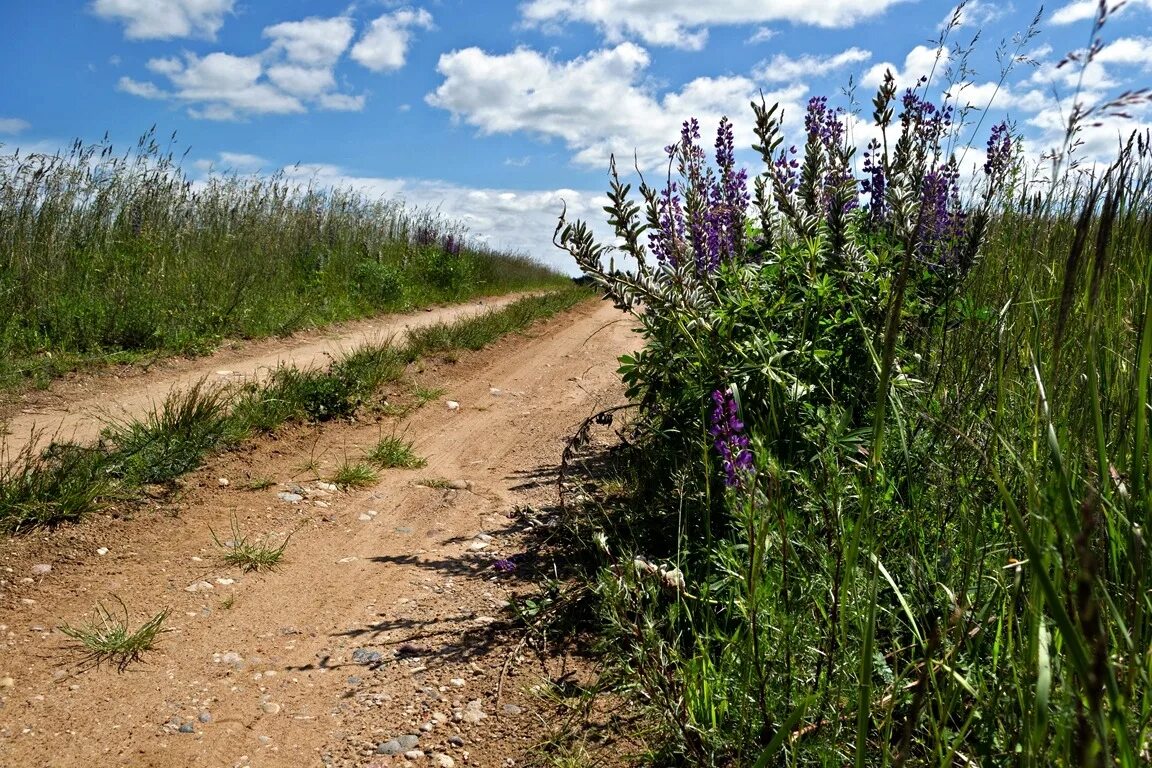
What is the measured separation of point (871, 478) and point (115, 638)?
270 centimetres

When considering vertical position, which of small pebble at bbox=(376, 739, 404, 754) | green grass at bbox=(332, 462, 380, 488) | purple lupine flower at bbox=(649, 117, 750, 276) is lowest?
small pebble at bbox=(376, 739, 404, 754)

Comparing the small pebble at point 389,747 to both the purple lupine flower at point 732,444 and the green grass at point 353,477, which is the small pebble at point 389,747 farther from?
the green grass at point 353,477

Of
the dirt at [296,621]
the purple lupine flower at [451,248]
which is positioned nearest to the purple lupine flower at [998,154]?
the dirt at [296,621]

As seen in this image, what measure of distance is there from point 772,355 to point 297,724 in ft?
6.50

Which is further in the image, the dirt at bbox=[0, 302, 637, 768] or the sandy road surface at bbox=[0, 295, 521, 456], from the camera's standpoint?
the sandy road surface at bbox=[0, 295, 521, 456]

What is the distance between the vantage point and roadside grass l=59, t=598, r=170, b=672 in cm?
275

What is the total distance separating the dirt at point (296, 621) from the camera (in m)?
2.41

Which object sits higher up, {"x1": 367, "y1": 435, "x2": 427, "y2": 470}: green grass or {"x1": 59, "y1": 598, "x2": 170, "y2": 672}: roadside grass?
{"x1": 367, "y1": 435, "x2": 427, "y2": 470}: green grass

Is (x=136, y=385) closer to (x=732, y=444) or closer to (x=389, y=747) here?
(x=389, y=747)

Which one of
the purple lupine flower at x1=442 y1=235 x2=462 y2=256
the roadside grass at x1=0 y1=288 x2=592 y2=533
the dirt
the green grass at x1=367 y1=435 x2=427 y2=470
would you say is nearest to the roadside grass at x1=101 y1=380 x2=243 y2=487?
the roadside grass at x1=0 y1=288 x2=592 y2=533

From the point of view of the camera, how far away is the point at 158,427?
439 centimetres

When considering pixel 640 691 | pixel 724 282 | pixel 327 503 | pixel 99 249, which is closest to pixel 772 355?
pixel 724 282

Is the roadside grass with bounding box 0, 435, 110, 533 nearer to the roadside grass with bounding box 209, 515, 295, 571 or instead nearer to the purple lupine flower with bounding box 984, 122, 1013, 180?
the roadside grass with bounding box 209, 515, 295, 571

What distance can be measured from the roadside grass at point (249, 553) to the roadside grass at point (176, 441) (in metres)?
0.62
